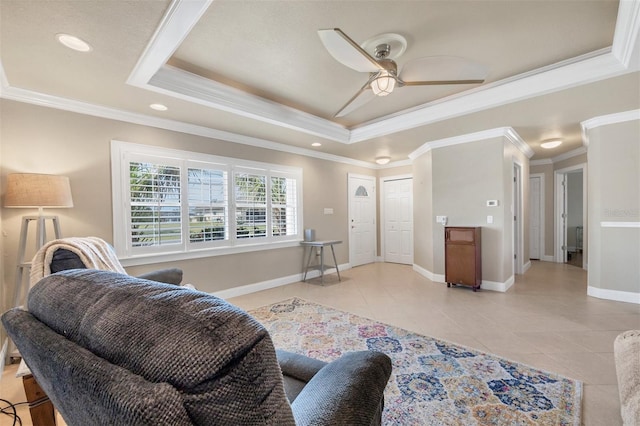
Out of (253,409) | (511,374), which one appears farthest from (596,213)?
(253,409)

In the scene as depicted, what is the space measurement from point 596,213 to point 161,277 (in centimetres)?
531

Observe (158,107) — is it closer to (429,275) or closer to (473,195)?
(473,195)

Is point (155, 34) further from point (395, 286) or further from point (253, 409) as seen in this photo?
point (395, 286)

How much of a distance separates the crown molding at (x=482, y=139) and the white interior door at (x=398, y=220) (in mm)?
1280

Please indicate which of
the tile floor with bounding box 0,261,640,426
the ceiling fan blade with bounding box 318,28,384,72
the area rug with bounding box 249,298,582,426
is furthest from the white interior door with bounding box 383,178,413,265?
the ceiling fan blade with bounding box 318,28,384,72

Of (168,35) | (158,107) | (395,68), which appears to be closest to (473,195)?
(395,68)

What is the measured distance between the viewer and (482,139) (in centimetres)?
426

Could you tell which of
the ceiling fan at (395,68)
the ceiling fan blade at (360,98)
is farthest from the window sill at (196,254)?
the ceiling fan at (395,68)

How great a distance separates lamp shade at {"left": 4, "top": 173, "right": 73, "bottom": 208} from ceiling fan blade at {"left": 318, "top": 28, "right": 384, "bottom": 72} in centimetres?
253

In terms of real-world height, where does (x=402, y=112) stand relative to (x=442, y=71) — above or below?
above

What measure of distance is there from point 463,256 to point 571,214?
21.4ft

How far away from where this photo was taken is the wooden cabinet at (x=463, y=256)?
4125 mm

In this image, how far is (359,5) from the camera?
6.43 feet

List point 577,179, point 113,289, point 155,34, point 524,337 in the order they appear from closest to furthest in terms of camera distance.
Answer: point 113,289
point 155,34
point 524,337
point 577,179
